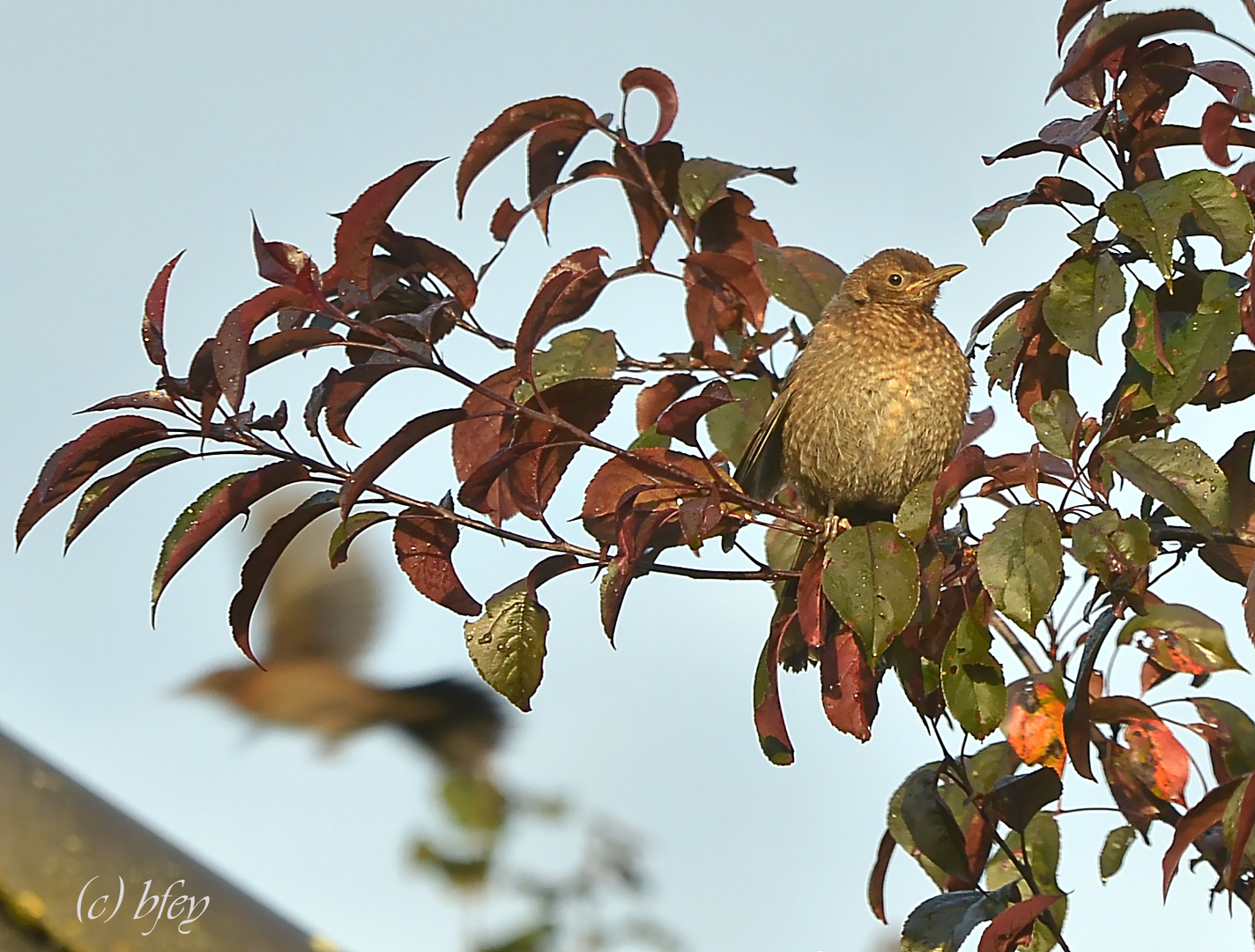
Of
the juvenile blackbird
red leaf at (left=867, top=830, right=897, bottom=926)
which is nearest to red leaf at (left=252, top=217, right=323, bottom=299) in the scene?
red leaf at (left=867, top=830, right=897, bottom=926)

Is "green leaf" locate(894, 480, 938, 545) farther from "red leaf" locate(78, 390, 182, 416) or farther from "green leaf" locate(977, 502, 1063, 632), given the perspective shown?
"red leaf" locate(78, 390, 182, 416)

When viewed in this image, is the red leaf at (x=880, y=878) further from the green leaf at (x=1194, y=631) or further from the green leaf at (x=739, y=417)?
the green leaf at (x=739, y=417)

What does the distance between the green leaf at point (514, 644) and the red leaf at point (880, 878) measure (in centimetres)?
78

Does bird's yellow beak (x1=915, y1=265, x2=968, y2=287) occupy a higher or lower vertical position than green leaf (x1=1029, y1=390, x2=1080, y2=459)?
higher

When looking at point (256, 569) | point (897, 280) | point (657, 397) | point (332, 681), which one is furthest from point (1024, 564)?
point (332, 681)

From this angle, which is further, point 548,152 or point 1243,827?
point 548,152

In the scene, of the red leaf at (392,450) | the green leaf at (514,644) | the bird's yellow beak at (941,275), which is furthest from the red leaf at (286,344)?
the bird's yellow beak at (941,275)

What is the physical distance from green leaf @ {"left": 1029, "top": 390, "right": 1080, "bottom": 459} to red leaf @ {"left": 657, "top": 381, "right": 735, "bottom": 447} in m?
0.43

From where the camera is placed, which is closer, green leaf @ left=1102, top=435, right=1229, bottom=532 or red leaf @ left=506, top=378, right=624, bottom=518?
green leaf @ left=1102, top=435, right=1229, bottom=532

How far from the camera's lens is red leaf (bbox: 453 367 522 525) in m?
1.89

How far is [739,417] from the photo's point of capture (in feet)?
8.54

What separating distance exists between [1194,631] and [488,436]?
1176mm

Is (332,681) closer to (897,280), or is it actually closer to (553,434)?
(897,280)

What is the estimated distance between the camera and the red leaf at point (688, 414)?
6.47ft
